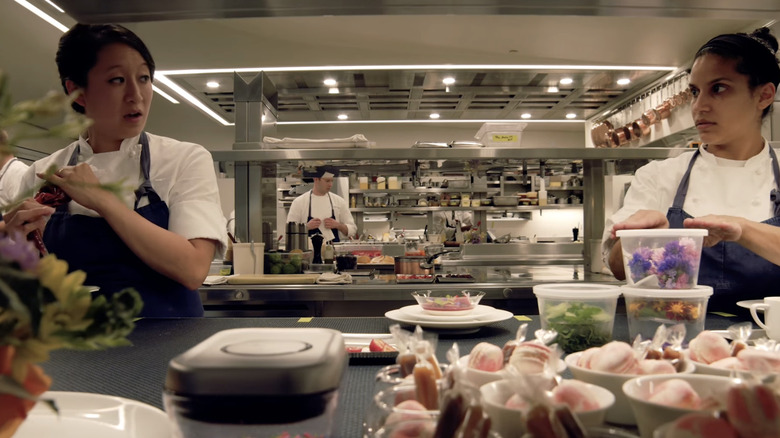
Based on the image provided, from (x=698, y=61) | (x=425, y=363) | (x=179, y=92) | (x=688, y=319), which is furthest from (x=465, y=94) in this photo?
(x=425, y=363)

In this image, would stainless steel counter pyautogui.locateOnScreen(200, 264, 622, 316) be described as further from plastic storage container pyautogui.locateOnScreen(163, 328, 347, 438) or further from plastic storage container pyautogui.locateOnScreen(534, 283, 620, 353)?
plastic storage container pyautogui.locateOnScreen(163, 328, 347, 438)

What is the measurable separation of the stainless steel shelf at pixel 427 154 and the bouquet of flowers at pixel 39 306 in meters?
2.48

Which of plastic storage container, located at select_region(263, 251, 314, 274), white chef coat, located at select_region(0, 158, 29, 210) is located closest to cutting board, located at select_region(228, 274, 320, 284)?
plastic storage container, located at select_region(263, 251, 314, 274)

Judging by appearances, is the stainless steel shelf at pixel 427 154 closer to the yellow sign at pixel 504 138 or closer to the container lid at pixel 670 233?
the yellow sign at pixel 504 138

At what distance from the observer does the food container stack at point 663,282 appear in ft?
3.27

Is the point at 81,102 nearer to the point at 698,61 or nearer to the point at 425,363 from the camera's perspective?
the point at 425,363

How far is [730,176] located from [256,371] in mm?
2140

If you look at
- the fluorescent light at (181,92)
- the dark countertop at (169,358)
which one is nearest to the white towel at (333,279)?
the dark countertop at (169,358)

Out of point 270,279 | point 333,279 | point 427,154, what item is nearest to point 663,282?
point 333,279

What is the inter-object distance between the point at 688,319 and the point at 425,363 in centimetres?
71

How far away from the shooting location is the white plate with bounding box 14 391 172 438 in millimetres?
597

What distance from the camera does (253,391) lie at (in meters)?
0.41

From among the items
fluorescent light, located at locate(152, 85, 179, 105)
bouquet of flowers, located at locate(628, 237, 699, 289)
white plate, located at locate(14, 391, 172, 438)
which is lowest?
white plate, located at locate(14, 391, 172, 438)

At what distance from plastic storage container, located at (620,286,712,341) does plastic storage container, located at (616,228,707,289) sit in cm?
4
